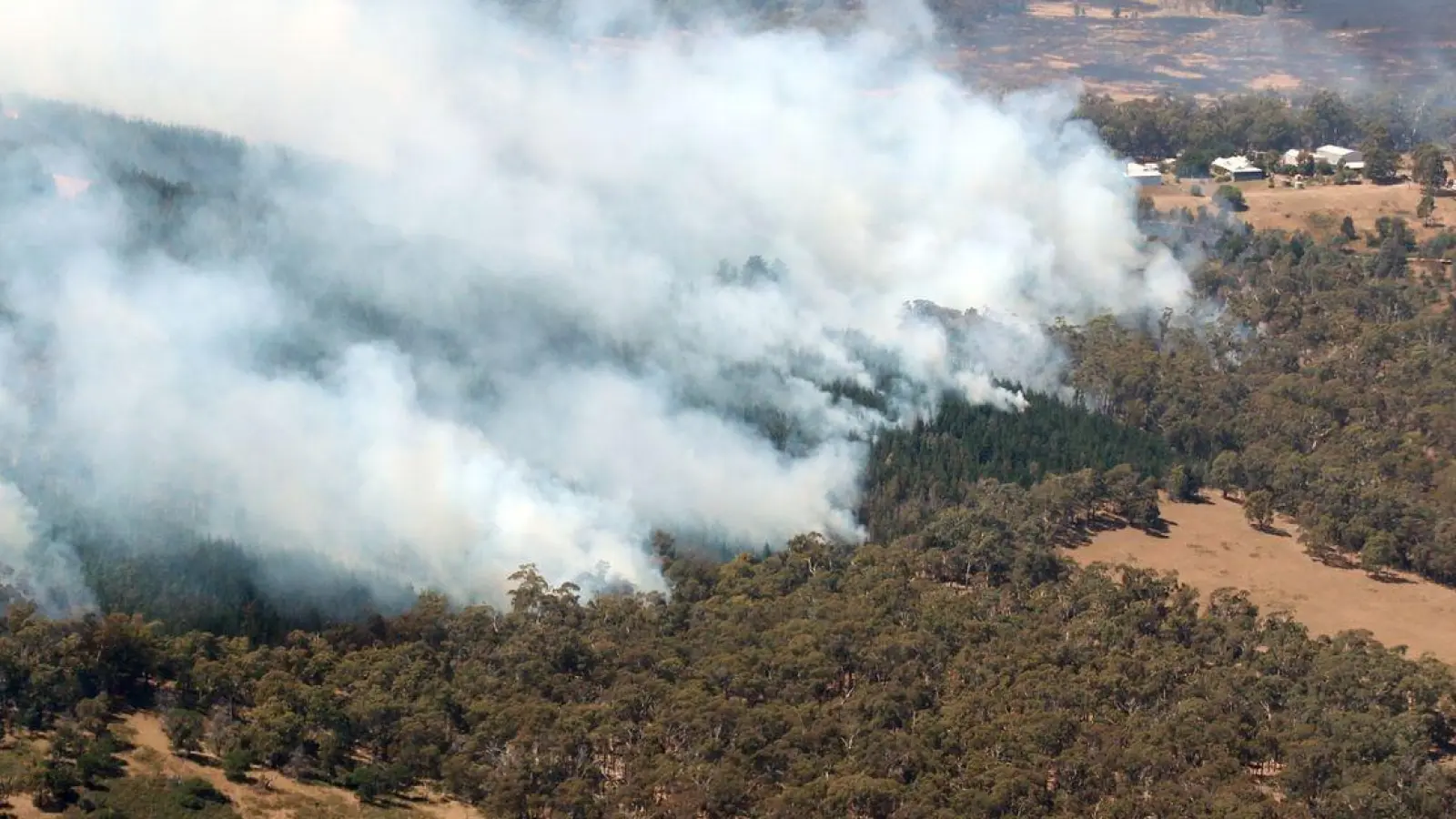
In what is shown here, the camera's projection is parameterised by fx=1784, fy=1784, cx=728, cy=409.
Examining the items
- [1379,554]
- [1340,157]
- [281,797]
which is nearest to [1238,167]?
[1340,157]

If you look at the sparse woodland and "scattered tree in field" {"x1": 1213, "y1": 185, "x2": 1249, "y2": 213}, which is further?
"scattered tree in field" {"x1": 1213, "y1": 185, "x2": 1249, "y2": 213}

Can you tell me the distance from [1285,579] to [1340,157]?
47646 millimetres

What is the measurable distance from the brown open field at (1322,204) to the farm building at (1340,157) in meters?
2.82

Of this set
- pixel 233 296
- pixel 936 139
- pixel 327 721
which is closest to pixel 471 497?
pixel 327 721

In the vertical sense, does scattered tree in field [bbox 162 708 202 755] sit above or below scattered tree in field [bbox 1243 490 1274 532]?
below

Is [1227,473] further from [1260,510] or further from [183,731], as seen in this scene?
[183,731]

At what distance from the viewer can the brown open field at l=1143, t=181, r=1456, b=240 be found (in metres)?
89.4

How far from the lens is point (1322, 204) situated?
91.9 metres

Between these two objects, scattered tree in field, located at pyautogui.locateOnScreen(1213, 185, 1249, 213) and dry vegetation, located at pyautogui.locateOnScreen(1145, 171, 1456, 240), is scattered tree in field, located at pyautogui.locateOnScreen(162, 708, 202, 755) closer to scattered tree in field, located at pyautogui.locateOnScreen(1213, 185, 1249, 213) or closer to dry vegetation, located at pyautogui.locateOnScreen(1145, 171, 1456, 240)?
dry vegetation, located at pyautogui.locateOnScreen(1145, 171, 1456, 240)

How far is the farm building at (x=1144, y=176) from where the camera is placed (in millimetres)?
97062

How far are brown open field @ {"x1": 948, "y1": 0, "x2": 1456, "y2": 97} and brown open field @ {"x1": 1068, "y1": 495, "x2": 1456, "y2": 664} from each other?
A: 171 feet

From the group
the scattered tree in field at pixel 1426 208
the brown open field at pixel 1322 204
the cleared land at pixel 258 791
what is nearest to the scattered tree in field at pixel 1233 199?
the brown open field at pixel 1322 204

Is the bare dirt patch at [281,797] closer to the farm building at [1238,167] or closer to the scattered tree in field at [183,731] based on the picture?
the scattered tree in field at [183,731]

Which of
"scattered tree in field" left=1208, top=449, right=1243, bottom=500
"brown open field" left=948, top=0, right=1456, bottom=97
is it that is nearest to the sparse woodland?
"scattered tree in field" left=1208, top=449, right=1243, bottom=500
